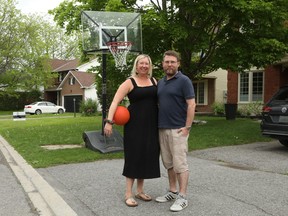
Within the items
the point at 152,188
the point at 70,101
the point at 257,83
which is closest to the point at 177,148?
the point at 152,188

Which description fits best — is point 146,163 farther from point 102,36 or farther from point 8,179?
point 102,36

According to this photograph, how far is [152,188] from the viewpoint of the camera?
19.2 ft

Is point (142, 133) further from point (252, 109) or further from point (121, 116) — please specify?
point (252, 109)

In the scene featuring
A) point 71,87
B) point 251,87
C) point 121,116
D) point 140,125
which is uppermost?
point 71,87

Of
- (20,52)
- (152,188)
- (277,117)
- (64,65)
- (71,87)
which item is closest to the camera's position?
(152,188)

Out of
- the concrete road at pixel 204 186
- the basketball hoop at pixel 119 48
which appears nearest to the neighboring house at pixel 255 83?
the basketball hoop at pixel 119 48

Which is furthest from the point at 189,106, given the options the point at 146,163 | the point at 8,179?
the point at 8,179

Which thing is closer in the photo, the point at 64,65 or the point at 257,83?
the point at 257,83

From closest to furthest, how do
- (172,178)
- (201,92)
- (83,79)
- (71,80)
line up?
(172,178) → (201,92) → (83,79) → (71,80)

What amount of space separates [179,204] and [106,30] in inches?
273

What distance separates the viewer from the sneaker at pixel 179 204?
4680mm

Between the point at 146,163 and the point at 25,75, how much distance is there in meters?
Result: 39.9

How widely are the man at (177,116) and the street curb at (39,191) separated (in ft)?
4.63

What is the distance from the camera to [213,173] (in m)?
6.92
